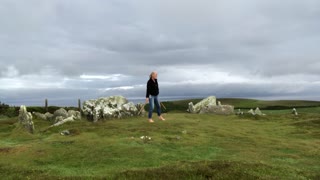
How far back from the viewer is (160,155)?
61.4 ft

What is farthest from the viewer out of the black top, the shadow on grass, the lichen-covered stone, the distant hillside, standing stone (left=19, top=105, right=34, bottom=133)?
the distant hillside

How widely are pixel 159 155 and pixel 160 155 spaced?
0.19 feet

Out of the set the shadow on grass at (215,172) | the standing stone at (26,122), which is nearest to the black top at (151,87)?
the standing stone at (26,122)

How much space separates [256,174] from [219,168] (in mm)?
1639

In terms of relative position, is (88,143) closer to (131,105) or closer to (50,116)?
(131,105)

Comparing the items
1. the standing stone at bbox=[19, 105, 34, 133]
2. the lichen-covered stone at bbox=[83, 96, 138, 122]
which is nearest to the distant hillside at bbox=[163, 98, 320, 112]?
the lichen-covered stone at bbox=[83, 96, 138, 122]

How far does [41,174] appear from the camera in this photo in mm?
15531

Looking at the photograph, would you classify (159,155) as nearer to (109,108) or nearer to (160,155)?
(160,155)

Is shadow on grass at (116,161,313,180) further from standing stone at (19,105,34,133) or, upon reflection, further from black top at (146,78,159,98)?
standing stone at (19,105,34,133)

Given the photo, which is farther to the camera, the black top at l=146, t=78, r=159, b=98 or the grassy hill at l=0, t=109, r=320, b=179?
the black top at l=146, t=78, r=159, b=98

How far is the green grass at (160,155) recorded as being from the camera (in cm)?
1495

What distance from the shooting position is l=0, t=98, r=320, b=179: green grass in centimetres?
1495

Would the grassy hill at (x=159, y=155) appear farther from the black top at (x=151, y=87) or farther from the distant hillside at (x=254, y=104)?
the distant hillside at (x=254, y=104)

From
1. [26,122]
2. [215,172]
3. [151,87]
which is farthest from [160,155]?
[26,122]
